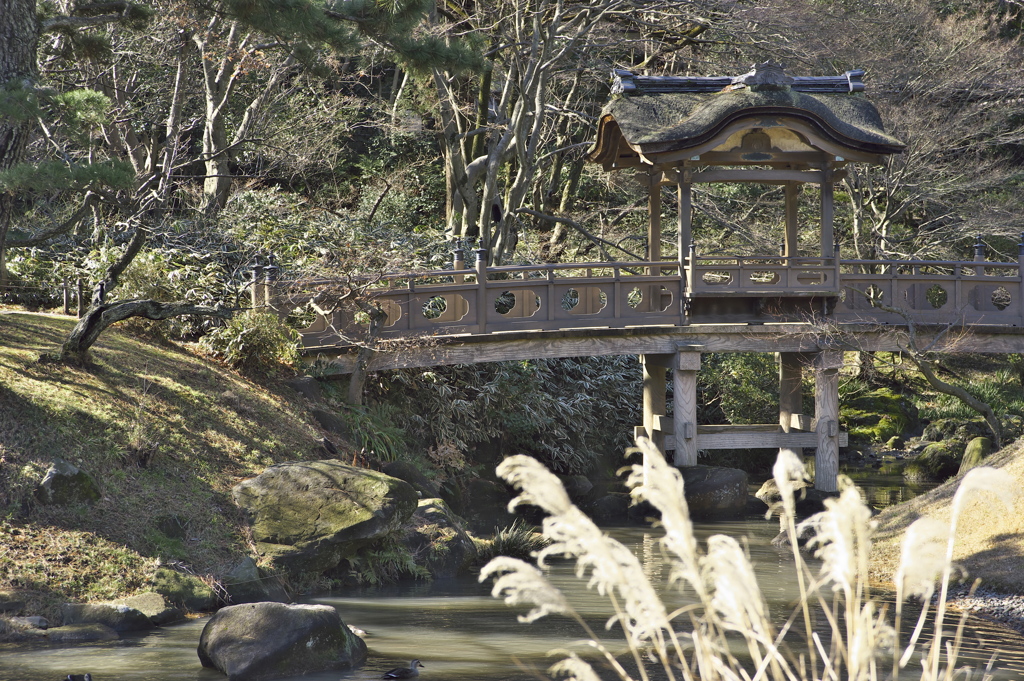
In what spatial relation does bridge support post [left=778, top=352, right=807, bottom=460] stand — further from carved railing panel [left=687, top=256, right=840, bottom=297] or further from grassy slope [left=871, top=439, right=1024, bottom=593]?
grassy slope [left=871, top=439, right=1024, bottom=593]

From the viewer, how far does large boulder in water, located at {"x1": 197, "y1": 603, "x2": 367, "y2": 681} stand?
6895mm

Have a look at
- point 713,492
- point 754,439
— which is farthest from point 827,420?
point 713,492

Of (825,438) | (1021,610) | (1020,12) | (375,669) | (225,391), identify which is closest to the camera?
(375,669)

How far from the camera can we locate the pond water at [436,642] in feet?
22.4

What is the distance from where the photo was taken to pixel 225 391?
11.5 m

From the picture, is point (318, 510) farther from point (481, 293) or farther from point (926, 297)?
point (926, 297)

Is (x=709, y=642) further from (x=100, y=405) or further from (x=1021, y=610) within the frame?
(x=100, y=405)

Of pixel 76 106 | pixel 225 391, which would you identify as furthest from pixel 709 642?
pixel 225 391

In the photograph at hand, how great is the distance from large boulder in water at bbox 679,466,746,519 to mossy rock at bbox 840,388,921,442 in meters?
5.73

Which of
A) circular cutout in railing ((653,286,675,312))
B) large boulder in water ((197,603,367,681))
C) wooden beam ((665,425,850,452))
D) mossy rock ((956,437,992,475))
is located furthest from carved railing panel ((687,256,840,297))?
large boulder in water ((197,603,367,681))

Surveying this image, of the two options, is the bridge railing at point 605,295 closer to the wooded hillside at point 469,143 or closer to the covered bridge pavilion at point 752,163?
the covered bridge pavilion at point 752,163

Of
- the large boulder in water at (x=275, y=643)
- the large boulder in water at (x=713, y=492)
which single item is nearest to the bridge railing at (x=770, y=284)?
the large boulder in water at (x=713, y=492)

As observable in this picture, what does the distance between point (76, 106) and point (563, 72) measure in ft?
42.3

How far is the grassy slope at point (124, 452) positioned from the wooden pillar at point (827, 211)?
7.52 m
